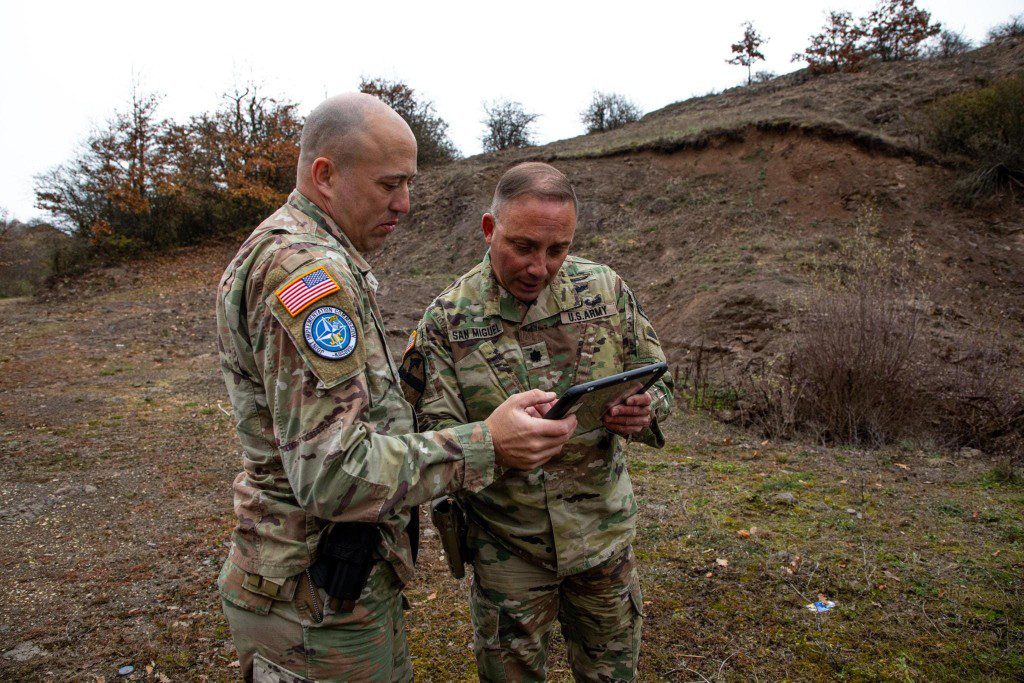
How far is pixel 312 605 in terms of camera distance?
1.51 meters

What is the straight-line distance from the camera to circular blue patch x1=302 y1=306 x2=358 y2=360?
4.40ft

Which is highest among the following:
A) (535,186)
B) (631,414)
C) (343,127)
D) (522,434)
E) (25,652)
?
(343,127)

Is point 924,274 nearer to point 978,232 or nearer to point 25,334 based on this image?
point 978,232

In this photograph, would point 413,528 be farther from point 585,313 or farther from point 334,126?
point 334,126

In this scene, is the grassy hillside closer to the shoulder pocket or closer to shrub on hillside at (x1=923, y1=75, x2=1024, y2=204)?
shrub on hillside at (x1=923, y1=75, x2=1024, y2=204)

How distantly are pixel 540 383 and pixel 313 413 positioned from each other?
1026mm

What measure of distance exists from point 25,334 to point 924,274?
16030 millimetres

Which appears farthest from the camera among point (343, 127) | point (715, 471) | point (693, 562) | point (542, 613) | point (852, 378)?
point (852, 378)

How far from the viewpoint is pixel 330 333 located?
1360 millimetres

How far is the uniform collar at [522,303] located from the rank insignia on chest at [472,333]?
57mm

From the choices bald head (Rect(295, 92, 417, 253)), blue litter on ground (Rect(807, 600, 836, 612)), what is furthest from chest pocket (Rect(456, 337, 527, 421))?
blue litter on ground (Rect(807, 600, 836, 612))

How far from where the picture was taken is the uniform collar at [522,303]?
87.6 inches

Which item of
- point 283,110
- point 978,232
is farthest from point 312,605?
point 283,110

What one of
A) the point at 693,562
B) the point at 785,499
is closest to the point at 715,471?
the point at 785,499
